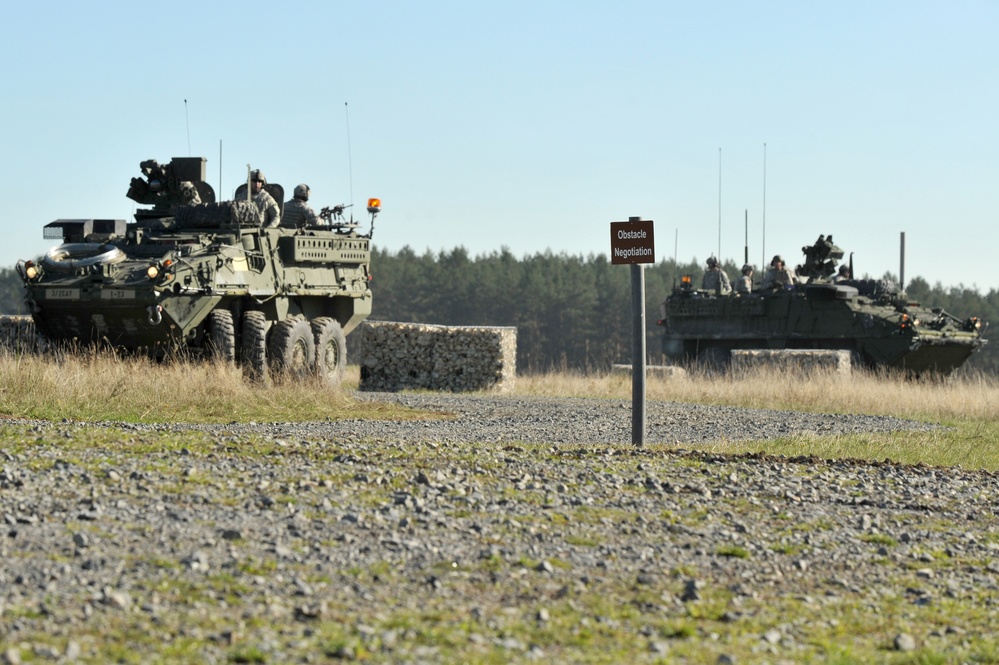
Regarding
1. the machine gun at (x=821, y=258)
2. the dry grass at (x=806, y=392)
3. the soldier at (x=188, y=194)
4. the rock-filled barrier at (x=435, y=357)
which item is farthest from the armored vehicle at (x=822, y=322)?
the soldier at (x=188, y=194)

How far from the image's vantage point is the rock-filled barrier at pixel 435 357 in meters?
25.8

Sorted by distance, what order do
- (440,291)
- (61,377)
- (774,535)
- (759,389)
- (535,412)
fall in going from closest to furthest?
(774,535), (61,377), (535,412), (759,389), (440,291)

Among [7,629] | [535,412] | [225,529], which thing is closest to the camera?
[7,629]

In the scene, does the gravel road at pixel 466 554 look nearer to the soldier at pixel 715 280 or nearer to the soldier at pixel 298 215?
the soldier at pixel 298 215

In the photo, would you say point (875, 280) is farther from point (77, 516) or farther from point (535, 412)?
point (77, 516)

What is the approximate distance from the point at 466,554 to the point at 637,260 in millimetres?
6377

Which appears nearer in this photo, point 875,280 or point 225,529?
point 225,529

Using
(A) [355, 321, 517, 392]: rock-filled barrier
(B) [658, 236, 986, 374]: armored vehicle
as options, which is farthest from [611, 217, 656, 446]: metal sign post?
(B) [658, 236, 986, 374]: armored vehicle

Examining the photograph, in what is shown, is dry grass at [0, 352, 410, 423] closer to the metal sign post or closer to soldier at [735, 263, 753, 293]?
the metal sign post

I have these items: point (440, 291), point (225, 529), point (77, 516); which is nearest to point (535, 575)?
point (225, 529)

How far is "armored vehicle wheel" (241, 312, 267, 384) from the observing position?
Result: 63.9ft

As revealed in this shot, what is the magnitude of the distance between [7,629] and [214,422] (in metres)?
9.41

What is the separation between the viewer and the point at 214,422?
14469 millimetres

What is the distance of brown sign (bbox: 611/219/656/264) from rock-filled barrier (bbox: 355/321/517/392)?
12.6m
